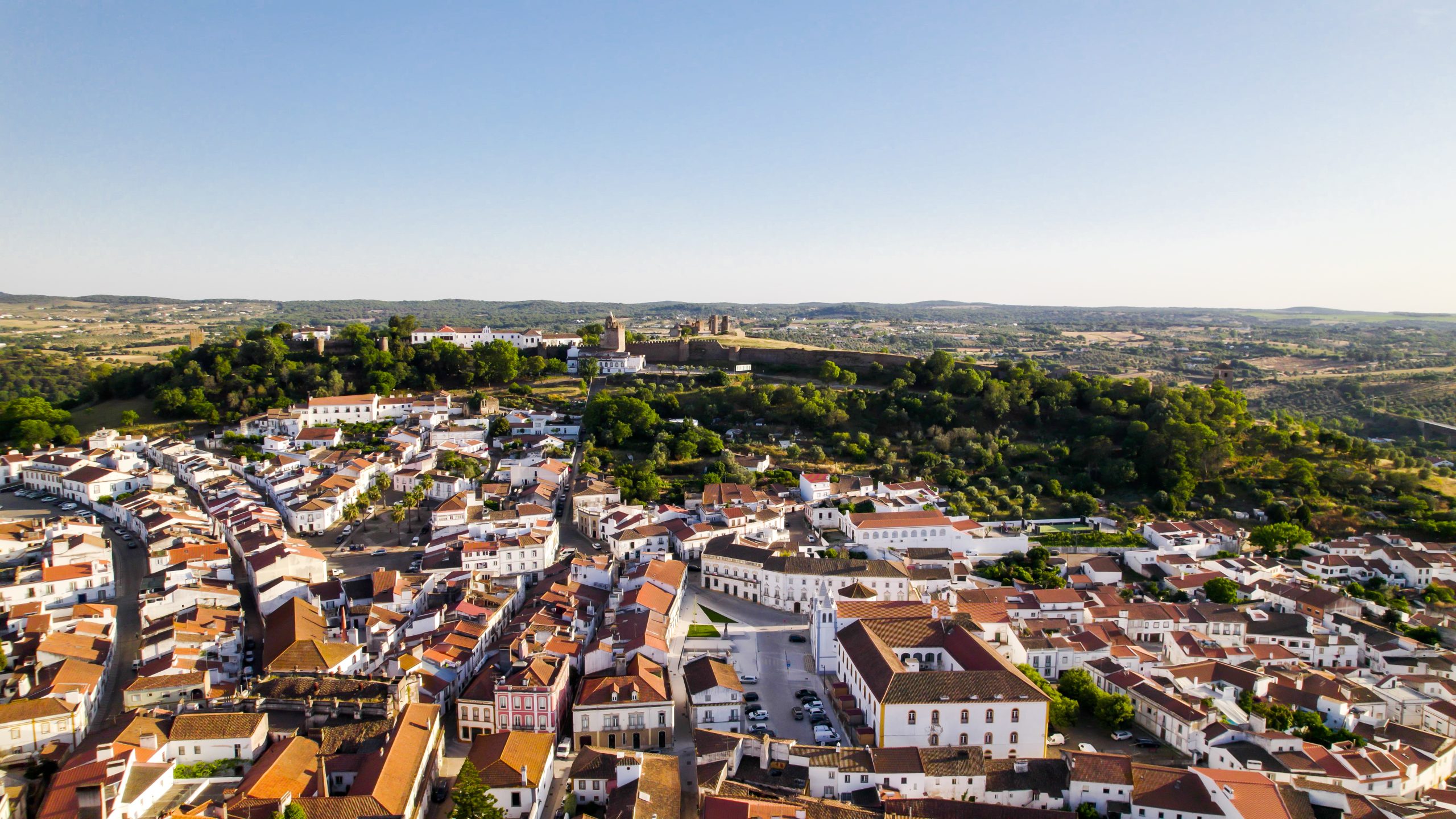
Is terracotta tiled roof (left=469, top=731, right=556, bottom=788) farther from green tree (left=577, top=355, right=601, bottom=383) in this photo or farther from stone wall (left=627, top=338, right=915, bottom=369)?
stone wall (left=627, top=338, right=915, bottom=369)

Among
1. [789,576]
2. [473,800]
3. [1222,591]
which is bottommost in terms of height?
[1222,591]

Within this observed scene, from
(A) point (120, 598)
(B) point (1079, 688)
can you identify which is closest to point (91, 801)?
(A) point (120, 598)

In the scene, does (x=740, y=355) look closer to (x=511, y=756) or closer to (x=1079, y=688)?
(x=1079, y=688)

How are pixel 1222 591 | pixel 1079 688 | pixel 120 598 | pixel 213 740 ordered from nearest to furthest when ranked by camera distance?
1. pixel 213 740
2. pixel 1079 688
3. pixel 120 598
4. pixel 1222 591

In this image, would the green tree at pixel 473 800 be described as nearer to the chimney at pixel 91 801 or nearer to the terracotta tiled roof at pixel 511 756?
the terracotta tiled roof at pixel 511 756

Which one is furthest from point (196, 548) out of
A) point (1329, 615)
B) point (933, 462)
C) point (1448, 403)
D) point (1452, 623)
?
point (1448, 403)
